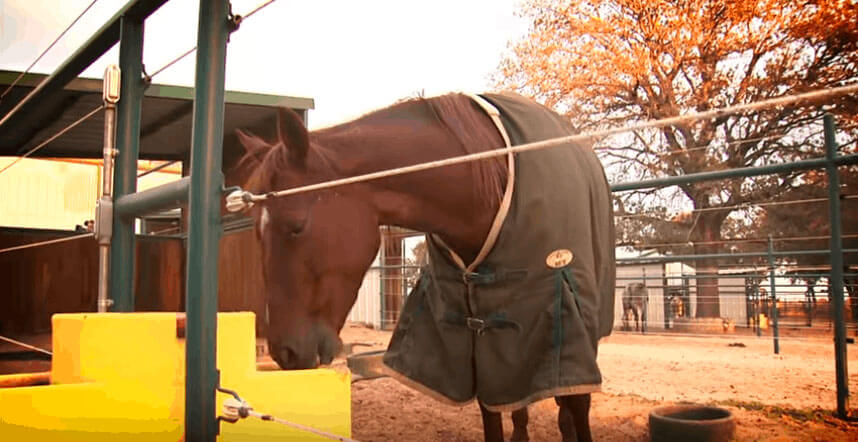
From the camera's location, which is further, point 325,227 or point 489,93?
point 489,93

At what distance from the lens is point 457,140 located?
169 cm

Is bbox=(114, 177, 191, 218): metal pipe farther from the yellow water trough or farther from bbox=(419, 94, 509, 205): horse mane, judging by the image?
bbox=(419, 94, 509, 205): horse mane

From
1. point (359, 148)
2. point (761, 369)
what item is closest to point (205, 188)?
point (359, 148)

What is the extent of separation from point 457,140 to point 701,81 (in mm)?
9372

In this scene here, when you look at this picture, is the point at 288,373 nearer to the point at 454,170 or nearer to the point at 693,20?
the point at 454,170

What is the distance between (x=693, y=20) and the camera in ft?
34.7

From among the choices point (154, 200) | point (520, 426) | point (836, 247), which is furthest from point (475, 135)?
point (836, 247)

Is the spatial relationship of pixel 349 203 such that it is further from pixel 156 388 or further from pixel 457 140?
pixel 156 388

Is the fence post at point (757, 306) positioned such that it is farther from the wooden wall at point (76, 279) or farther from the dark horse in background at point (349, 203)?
the dark horse in background at point (349, 203)

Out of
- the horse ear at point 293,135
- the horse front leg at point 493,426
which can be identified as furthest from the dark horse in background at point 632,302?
the horse ear at point 293,135

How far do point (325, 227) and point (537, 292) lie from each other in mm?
572

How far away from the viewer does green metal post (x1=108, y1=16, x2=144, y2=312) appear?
1864mm

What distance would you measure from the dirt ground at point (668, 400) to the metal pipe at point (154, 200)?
4.69 ft

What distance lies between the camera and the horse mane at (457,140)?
5.00 feet
